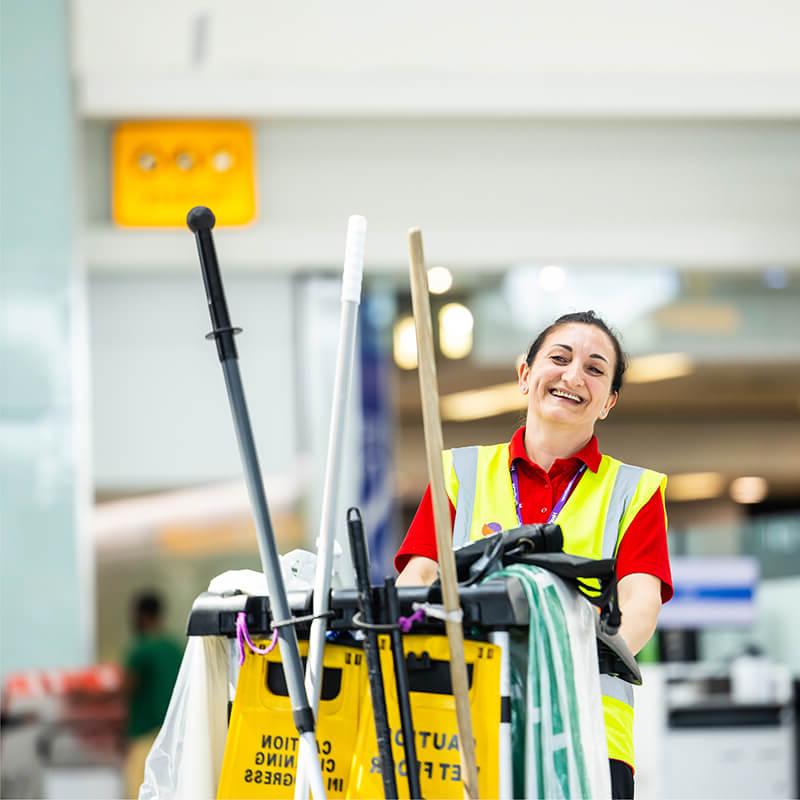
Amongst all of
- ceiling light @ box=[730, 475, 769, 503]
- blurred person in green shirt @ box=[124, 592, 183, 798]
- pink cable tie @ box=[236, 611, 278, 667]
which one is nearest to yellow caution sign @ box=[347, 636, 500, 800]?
pink cable tie @ box=[236, 611, 278, 667]

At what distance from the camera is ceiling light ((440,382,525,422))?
7977 millimetres

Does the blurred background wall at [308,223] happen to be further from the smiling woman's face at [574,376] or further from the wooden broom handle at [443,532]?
the wooden broom handle at [443,532]

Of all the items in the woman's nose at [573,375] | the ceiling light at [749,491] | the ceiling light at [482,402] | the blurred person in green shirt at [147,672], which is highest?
the ceiling light at [482,402]

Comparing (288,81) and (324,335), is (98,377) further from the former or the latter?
(288,81)

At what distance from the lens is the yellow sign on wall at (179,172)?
732cm

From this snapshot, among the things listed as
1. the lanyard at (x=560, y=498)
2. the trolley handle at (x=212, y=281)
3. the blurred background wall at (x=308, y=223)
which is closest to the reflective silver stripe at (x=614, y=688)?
the lanyard at (x=560, y=498)

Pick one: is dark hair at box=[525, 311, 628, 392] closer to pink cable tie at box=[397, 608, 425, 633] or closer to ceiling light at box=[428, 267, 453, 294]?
pink cable tie at box=[397, 608, 425, 633]

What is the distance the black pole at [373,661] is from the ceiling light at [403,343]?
555 cm

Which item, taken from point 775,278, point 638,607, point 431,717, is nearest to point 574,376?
point 638,607

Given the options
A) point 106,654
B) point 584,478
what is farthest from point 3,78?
point 584,478

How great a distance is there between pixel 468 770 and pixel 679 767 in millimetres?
5941

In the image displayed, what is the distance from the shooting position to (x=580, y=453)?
2.61 meters

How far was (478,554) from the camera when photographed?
229cm

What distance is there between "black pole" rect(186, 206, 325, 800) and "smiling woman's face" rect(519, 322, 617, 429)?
56 centimetres
